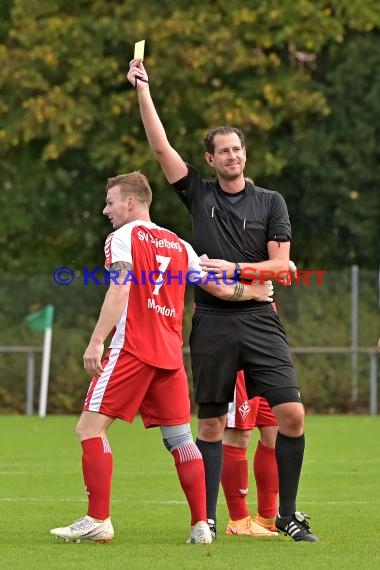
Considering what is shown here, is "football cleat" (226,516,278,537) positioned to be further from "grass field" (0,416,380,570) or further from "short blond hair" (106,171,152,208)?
"short blond hair" (106,171,152,208)

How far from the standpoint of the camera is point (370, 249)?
27.1m

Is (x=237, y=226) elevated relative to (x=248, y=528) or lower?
elevated

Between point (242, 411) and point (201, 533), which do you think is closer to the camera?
point (201, 533)

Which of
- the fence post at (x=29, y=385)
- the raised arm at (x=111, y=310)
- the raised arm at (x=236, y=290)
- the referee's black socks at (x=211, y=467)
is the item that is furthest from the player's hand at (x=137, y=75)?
the fence post at (x=29, y=385)

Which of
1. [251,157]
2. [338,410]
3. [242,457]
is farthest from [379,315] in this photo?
[242,457]

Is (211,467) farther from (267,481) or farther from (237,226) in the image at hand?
(237,226)

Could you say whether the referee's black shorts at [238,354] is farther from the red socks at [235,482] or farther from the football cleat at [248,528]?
the football cleat at [248,528]

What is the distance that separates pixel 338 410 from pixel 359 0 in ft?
24.5

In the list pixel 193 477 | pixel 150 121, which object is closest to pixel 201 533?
pixel 193 477

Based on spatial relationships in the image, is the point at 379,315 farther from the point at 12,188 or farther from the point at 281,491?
the point at 281,491

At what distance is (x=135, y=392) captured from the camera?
8.13 m

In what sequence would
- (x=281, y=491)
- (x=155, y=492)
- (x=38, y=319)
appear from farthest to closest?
(x=38, y=319) < (x=155, y=492) < (x=281, y=491)

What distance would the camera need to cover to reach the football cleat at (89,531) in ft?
26.6

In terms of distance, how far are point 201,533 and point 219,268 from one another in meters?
1.52
